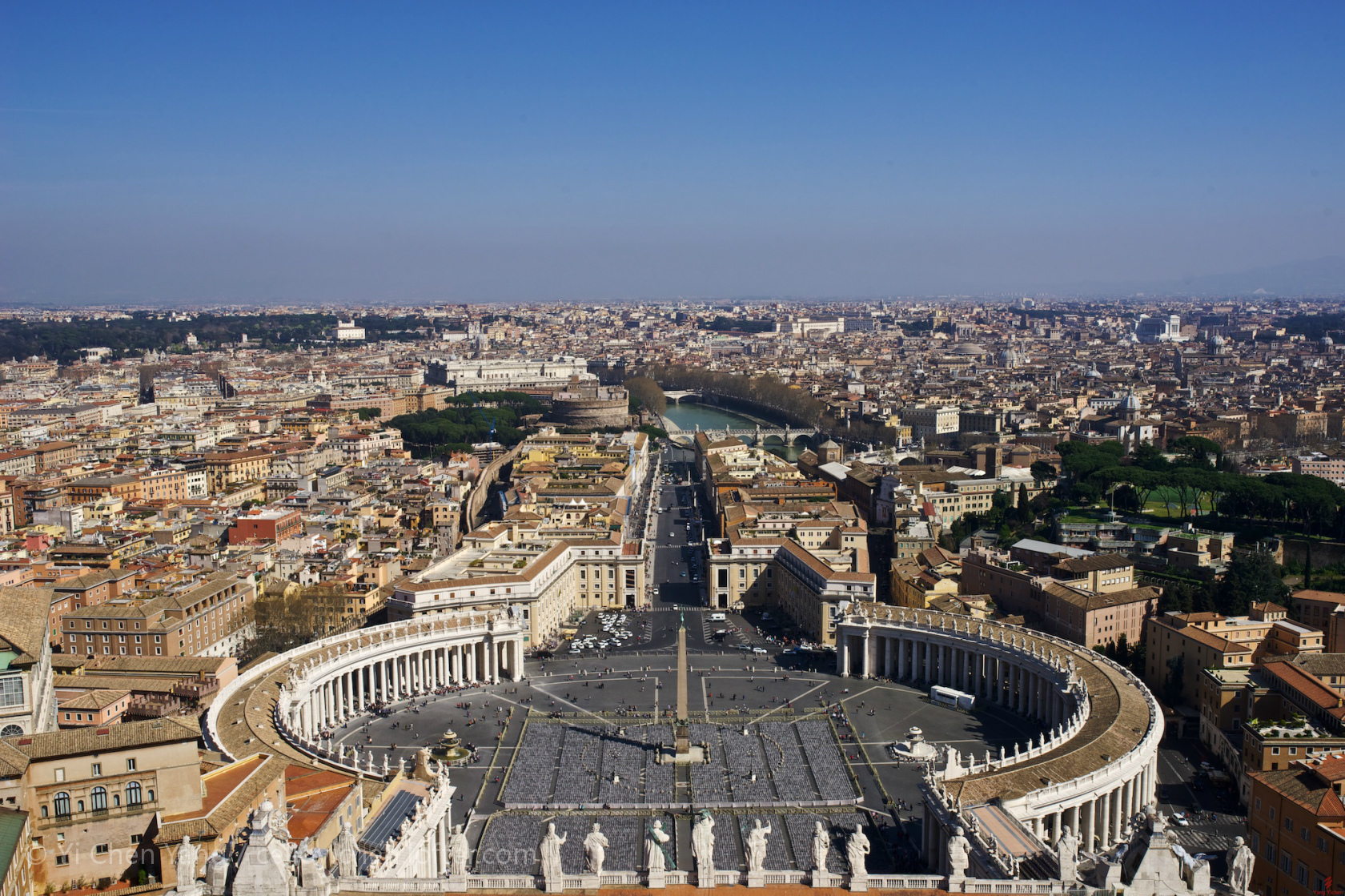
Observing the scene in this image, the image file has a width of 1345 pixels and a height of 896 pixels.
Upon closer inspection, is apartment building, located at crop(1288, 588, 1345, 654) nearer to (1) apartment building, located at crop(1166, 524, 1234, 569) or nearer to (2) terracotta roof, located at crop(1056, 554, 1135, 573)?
(1) apartment building, located at crop(1166, 524, 1234, 569)

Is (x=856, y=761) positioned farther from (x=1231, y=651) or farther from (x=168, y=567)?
(x=168, y=567)

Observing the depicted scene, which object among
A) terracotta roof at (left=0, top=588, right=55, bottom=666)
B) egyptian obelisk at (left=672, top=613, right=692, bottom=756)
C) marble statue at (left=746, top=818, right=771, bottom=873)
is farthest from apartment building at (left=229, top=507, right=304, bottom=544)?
marble statue at (left=746, top=818, right=771, bottom=873)

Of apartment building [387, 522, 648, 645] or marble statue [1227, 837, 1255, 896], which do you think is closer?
marble statue [1227, 837, 1255, 896]

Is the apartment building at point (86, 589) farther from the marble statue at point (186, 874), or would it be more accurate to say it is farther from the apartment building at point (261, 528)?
the marble statue at point (186, 874)

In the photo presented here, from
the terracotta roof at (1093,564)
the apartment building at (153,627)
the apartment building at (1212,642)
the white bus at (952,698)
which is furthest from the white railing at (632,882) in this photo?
the terracotta roof at (1093,564)

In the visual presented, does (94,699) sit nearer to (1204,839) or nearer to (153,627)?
(153,627)

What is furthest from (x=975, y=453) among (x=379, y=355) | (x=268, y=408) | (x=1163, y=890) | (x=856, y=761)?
(x=379, y=355)

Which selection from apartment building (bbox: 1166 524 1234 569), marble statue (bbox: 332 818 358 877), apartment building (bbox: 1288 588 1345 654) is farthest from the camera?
apartment building (bbox: 1166 524 1234 569)
